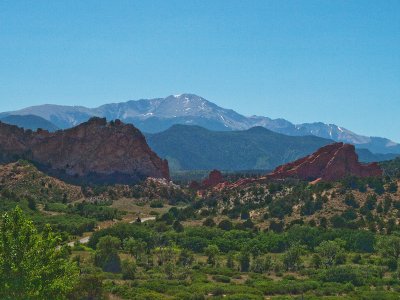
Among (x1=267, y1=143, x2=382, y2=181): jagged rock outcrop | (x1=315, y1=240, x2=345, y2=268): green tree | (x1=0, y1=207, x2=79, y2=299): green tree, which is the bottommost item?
(x1=315, y1=240, x2=345, y2=268): green tree

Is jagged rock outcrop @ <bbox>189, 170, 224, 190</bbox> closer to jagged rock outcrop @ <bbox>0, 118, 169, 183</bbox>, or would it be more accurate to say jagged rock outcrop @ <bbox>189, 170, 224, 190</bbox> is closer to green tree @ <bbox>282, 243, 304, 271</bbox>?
jagged rock outcrop @ <bbox>0, 118, 169, 183</bbox>

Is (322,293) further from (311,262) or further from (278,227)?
(278,227)

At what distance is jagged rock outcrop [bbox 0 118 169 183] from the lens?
17029cm

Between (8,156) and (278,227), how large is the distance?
9270cm

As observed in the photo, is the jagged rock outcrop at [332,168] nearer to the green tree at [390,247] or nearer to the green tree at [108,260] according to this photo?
the green tree at [390,247]

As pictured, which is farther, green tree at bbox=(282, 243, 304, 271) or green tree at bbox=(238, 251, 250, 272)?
green tree at bbox=(238, 251, 250, 272)

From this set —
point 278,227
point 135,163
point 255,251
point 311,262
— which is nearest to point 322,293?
point 311,262

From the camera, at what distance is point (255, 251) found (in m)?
80.9

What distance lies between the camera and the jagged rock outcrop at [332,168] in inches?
6407

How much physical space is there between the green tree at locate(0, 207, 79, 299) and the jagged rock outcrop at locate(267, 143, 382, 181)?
13318cm

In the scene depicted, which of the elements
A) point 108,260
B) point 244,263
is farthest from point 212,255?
point 108,260

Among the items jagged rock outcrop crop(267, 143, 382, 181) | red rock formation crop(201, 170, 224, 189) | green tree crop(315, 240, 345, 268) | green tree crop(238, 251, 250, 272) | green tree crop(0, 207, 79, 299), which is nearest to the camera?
green tree crop(0, 207, 79, 299)

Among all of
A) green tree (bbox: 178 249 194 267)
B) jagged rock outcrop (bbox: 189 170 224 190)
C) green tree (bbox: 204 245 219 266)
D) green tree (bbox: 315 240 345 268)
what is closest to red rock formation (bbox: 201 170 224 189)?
jagged rock outcrop (bbox: 189 170 224 190)

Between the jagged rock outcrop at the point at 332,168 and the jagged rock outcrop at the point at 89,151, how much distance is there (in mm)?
42986
